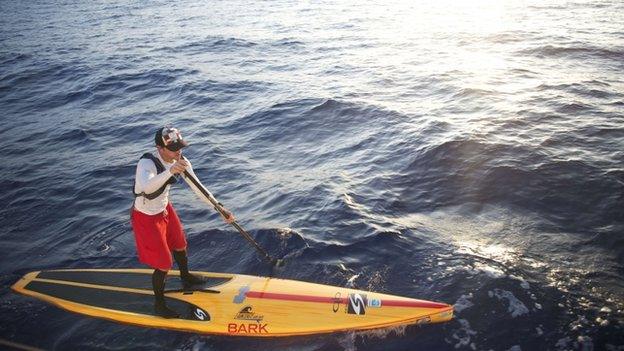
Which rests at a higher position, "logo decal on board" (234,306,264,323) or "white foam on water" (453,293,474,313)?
"logo decal on board" (234,306,264,323)

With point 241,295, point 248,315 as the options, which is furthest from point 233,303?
point 248,315

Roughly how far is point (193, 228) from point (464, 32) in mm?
21150

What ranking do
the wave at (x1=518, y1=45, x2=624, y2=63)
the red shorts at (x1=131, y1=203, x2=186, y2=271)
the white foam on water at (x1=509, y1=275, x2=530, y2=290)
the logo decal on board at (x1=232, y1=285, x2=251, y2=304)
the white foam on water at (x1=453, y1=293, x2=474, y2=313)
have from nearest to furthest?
the red shorts at (x1=131, y1=203, x2=186, y2=271) < the white foam on water at (x1=453, y1=293, x2=474, y2=313) < the white foam on water at (x1=509, y1=275, x2=530, y2=290) < the logo decal on board at (x1=232, y1=285, x2=251, y2=304) < the wave at (x1=518, y1=45, x2=624, y2=63)

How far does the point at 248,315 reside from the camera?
20.6 feet

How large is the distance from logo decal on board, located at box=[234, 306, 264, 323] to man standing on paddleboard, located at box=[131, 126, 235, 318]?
0.99m

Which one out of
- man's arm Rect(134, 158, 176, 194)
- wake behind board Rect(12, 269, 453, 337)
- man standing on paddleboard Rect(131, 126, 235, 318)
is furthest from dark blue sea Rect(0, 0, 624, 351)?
man's arm Rect(134, 158, 176, 194)

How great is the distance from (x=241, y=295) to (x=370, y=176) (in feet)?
15.4

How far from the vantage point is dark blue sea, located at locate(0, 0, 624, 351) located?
6.39 metres

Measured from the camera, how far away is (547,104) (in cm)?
1273

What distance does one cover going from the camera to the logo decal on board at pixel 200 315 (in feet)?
20.9

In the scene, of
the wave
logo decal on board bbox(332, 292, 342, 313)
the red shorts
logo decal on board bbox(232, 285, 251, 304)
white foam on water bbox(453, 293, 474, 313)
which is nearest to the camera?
the red shorts

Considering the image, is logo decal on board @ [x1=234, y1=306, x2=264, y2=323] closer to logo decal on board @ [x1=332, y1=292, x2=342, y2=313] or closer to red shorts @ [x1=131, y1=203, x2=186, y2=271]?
logo decal on board @ [x1=332, y1=292, x2=342, y2=313]

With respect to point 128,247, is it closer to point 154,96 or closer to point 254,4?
point 154,96

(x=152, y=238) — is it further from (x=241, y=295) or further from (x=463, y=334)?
(x=463, y=334)
